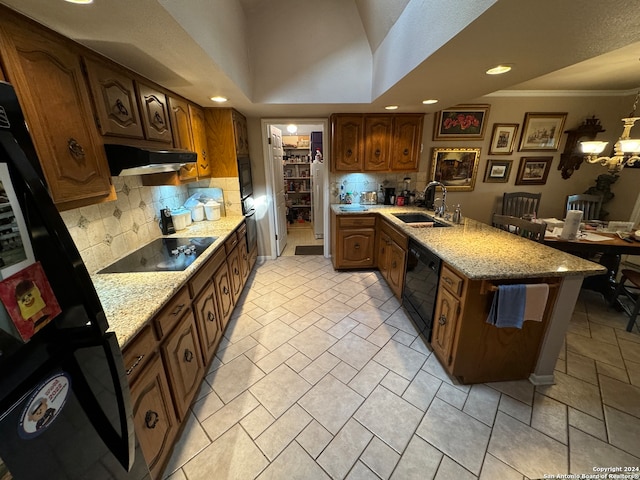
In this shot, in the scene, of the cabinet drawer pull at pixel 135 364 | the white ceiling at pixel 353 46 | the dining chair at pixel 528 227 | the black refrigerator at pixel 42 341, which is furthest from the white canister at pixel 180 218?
the dining chair at pixel 528 227

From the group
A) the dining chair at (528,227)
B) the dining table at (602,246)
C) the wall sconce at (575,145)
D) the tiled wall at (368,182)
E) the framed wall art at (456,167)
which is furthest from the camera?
the tiled wall at (368,182)

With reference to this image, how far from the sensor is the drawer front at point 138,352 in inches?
40.1

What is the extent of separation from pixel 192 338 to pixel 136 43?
1677 mm

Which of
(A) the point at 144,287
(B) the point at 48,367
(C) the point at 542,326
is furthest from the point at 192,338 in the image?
(C) the point at 542,326

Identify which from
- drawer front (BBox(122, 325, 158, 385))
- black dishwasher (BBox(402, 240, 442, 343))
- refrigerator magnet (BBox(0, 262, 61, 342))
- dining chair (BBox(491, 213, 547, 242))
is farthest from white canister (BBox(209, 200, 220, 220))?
dining chair (BBox(491, 213, 547, 242))

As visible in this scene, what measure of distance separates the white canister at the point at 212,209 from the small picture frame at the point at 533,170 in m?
4.24

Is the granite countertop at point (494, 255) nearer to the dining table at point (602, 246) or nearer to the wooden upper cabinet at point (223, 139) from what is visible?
the dining table at point (602, 246)

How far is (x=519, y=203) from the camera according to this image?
3568 mm

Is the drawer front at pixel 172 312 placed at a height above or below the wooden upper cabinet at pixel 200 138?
below

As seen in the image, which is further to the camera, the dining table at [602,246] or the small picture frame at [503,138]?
the small picture frame at [503,138]

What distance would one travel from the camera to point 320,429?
4.92ft

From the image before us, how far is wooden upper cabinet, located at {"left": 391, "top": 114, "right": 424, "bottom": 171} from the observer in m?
3.23

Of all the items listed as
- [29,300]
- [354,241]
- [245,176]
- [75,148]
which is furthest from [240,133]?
[29,300]

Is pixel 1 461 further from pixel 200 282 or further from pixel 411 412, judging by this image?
pixel 411 412
